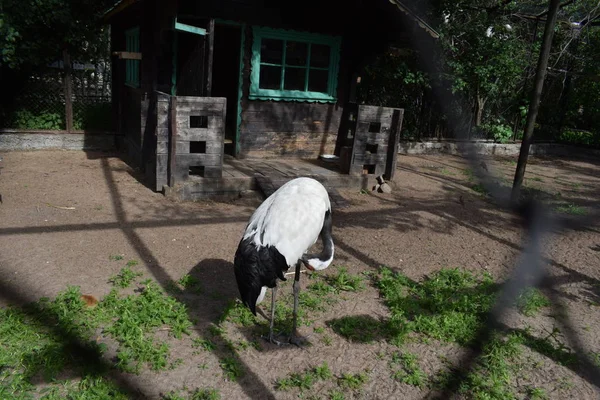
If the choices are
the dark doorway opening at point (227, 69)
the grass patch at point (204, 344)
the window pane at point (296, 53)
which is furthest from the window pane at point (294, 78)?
the grass patch at point (204, 344)

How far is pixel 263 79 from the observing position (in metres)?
8.47

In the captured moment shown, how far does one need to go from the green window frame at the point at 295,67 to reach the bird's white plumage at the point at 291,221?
4897 millimetres

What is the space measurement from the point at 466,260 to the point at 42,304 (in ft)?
13.2

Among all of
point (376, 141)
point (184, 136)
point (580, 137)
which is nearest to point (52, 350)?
point (184, 136)

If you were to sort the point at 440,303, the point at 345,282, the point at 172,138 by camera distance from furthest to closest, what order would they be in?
the point at 172,138 → the point at 345,282 → the point at 440,303

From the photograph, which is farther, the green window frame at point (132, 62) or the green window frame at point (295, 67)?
the green window frame at point (132, 62)

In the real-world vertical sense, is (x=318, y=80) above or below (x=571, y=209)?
above

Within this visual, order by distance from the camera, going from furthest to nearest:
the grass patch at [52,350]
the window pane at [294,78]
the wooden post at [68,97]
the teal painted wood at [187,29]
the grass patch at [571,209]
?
the wooden post at [68,97]
the window pane at [294,78]
the grass patch at [571,209]
the teal painted wood at [187,29]
the grass patch at [52,350]

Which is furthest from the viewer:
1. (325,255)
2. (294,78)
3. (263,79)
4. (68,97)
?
(68,97)

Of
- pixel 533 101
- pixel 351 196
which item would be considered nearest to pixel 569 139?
pixel 533 101

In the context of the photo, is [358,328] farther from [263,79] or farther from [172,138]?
[263,79]

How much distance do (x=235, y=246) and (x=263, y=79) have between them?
4.11 m

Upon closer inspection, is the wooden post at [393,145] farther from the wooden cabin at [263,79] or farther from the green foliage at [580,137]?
the green foliage at [580,137]

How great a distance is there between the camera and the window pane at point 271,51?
8259mm
